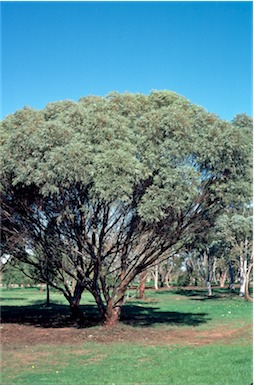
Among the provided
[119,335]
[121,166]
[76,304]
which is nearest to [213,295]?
[76,304]

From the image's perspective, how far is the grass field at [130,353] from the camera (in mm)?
10221

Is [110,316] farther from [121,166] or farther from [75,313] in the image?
[121,166]

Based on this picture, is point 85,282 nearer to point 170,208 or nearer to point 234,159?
point 170,208

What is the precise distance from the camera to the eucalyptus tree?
14891 millimetres

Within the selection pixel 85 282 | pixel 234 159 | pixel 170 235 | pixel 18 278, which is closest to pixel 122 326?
pixel 85 282

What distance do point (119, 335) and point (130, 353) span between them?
3.59 m

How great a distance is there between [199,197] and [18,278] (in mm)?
49505

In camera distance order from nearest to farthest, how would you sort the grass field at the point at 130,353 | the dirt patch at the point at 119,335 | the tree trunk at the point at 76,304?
the grass field at the point at 130,353
the dirt patch at the point at 119,335
the tree trunk at the point at 76,304

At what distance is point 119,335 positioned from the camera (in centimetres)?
A: 1702

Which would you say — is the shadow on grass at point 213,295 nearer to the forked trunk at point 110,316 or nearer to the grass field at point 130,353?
the grass field at point 130,353

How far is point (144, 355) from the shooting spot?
13.1m

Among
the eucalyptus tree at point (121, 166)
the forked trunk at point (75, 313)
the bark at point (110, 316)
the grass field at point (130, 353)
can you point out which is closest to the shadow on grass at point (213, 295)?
the grass field at point (130, 353)

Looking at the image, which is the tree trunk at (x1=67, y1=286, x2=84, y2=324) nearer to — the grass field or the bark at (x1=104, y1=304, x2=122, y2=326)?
the grass field

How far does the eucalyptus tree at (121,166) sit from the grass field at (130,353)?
8.81 feet
